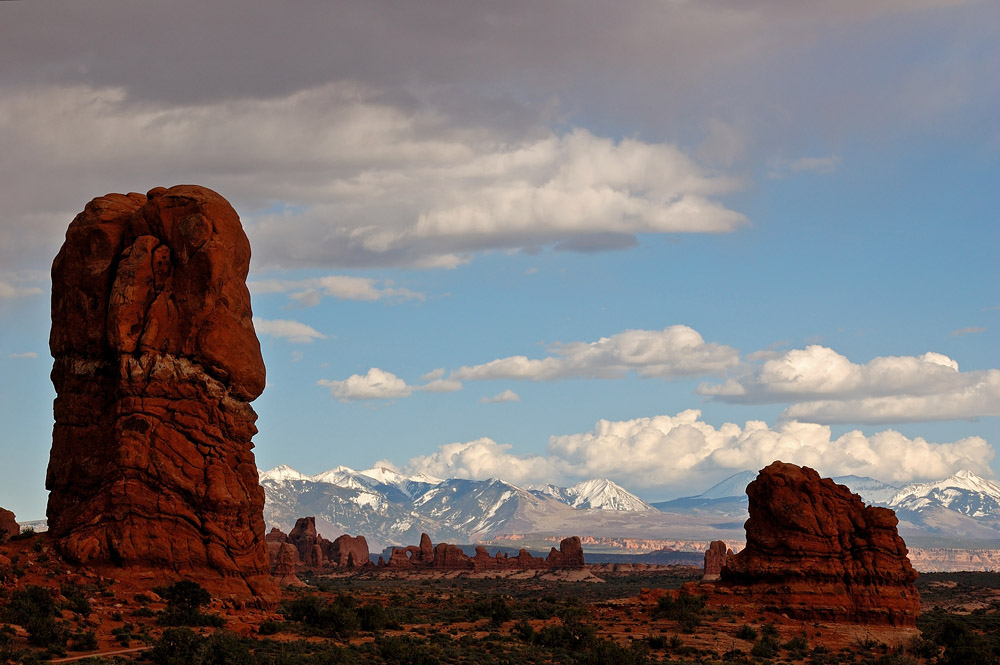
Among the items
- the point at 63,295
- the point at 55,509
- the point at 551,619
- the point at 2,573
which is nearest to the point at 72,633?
the point at 2,573

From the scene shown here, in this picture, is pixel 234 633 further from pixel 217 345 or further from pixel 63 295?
pixel 63 295

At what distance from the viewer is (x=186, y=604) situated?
4450cm

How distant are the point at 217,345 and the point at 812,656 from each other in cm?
3006

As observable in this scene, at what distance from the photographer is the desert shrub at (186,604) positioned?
42.9 meters

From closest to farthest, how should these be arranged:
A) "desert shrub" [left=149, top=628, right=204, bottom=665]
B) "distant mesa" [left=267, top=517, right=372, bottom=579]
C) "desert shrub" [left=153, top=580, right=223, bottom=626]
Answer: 1. "desert shrub" [left=149, top=628, right=204, bottom=665]
2. "desert shrub" [left=153, top=580, right=223, bottom=626]
3. "distant mesa" [left=267, top=517, right=372, bottom=579]

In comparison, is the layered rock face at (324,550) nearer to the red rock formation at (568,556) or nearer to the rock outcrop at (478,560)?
the rock outcrop at (478,560)

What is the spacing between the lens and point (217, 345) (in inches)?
1902

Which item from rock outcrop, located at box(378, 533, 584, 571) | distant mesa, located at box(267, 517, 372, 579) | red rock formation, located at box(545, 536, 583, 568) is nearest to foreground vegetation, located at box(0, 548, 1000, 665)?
rock outcrop, located at box(378, 533, 584, 571)

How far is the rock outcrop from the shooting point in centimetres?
15600

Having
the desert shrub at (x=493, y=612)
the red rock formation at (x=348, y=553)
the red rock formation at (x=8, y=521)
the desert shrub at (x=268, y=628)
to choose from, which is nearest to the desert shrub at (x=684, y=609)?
the desert shrub at (x=493, y=612)

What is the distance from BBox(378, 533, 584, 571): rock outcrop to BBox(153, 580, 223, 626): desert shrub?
356ft

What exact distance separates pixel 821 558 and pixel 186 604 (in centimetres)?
3406

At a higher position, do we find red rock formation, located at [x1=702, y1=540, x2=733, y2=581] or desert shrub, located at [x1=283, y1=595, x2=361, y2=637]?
red rock formation, located at [x1=702, y1=540, x2=733, y2=581]

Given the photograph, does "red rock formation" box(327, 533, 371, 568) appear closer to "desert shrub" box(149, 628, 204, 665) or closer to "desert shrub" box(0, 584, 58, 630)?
"desert shrub" box(0, 584, 58, 630)
